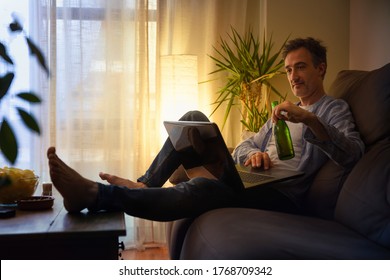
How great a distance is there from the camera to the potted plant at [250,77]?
293cm

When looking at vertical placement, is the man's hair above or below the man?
above

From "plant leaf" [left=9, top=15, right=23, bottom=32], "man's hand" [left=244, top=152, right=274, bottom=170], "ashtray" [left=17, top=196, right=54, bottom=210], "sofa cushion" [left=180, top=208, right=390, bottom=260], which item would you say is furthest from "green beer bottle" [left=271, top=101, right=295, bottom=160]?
"plant leaf" [left=9, top=15, right=23, bottom=32]

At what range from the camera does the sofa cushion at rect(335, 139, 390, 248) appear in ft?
4.45

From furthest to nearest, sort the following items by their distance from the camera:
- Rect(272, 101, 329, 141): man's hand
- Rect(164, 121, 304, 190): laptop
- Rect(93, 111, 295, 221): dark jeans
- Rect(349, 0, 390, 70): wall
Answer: Rect(349, 0, 390, 70): wall, Rect(272, 101, 329, 141): man's hand, Rect(164, 121, 304, 190): laptop, Rect(93, 111, 295, 221): dark jeans

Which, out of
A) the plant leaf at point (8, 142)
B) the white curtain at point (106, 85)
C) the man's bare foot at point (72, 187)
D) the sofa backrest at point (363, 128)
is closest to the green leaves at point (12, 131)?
the plant leaf at point (8, 142)

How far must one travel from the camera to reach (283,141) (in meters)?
1.97

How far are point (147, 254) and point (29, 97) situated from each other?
8.87 feet

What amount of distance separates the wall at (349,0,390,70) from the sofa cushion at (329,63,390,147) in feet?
2.51

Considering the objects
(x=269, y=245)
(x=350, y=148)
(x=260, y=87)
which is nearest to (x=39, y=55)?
(x=269, y=245)

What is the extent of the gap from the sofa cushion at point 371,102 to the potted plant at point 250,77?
0.93 m

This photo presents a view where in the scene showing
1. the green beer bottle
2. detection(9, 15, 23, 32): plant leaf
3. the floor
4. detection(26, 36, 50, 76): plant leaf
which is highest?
detection(9, 15, 23, 32): plant leaf

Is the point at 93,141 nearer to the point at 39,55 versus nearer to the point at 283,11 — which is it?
the point at 283,11

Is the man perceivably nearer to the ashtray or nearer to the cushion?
the cushion

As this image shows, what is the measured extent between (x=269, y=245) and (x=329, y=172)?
0.72 metres
